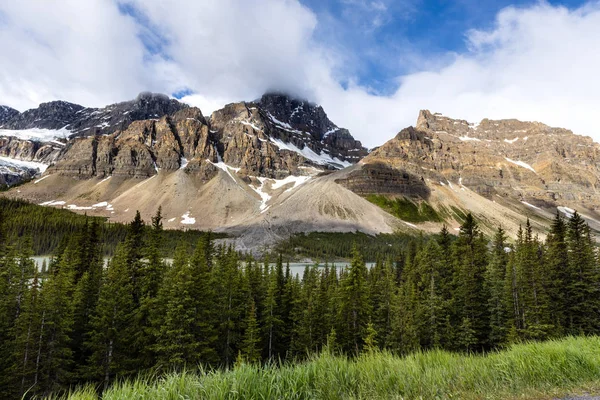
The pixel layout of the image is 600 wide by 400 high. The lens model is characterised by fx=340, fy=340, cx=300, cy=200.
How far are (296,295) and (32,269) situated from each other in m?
28.1

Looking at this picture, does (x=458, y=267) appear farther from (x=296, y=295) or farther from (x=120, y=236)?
(x=120, y=236)

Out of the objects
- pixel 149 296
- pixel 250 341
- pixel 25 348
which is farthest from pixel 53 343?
pixel 250 341

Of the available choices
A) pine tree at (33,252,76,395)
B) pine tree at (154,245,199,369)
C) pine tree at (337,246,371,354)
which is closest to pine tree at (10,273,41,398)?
pine tree at (33,252,76,395)

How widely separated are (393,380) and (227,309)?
103ft

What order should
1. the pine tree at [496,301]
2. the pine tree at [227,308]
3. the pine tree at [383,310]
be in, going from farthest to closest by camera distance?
the pine tree at [383,310] → the pine tree at [227,308] → the pine tree at [496,301]

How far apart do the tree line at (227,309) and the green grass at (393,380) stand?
16314 millimetres

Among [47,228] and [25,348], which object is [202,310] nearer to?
[25,348]

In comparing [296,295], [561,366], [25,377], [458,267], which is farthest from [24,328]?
[458,267]

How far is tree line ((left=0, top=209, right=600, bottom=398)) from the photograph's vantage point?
26.3 meters

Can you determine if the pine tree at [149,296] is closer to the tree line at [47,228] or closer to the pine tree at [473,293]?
the pine tree at [473,293]

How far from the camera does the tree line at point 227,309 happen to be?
26.3m

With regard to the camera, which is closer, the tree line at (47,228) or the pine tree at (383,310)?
the pine tree at (383,310)

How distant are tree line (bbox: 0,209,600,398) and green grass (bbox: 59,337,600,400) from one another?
642 inches

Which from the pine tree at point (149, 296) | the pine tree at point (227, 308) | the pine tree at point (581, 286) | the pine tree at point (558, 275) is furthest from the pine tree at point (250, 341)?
the pine tree at point (581, 286)
